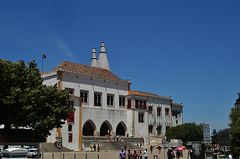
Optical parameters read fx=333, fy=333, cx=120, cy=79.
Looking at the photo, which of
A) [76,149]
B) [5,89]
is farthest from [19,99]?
[76,149]

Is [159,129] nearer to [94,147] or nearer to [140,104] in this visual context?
[140,104]

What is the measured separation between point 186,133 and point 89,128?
65.9 feet

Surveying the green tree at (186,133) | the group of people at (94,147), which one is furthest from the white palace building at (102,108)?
the green tree at (186,133)

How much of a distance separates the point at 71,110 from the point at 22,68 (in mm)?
5653

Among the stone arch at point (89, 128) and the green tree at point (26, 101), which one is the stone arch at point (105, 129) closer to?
the stone arch at point (89, 128)

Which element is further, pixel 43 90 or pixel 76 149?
pixel 76 149

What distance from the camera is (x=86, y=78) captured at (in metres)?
55.5

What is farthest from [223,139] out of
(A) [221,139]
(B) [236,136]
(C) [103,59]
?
(C) [103,59]

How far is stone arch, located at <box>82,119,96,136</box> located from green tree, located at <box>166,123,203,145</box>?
1747cm

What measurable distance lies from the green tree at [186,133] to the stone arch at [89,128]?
17.5m

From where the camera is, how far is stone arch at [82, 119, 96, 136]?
55219mm

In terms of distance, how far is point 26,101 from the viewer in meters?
26.7

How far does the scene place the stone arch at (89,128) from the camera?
5522cm

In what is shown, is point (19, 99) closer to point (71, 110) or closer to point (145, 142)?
point (71, 110)
